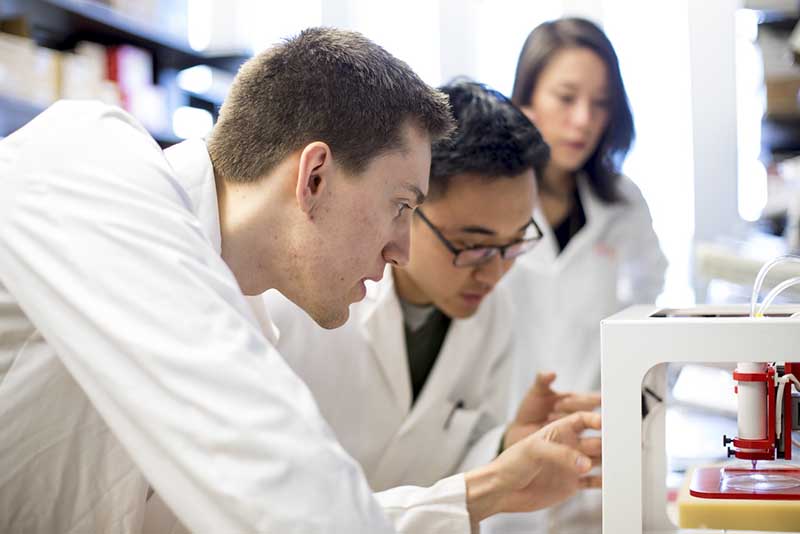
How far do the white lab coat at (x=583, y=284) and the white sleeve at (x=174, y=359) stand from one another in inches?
78.2

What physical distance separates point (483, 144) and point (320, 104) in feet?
1.93

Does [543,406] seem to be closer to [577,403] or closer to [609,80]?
[577,403]

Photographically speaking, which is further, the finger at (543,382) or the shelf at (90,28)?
the shelf at (90,28)

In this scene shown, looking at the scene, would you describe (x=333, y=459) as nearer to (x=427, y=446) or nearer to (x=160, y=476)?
(x=160, y=476)

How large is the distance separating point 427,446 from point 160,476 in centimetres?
104

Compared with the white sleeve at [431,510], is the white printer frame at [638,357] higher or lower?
higher

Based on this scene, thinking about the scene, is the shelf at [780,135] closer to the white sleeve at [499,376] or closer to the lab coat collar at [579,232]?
the lab coat collar at [579,232]

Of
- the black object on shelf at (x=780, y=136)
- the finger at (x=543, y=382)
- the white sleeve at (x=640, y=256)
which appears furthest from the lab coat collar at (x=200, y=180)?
the black object on shelf at (x=780, y=136)

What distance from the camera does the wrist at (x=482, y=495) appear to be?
1.25 metres

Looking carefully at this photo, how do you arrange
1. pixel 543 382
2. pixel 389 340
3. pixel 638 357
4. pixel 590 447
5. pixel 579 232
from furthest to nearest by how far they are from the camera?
pixel 579 232 → pixel 389 340 → pixel 543 382 → pixel 590 447 → pixel 638 357

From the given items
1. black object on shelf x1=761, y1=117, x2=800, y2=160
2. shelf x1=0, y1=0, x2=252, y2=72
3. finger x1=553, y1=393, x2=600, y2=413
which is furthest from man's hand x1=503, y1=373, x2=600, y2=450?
black object on shelf x1=761, y1=117, x2=800, y2=160

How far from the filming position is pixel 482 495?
1.25m

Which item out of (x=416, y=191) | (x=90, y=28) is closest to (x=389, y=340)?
(x=416, y=191)

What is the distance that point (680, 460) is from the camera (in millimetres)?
1830
